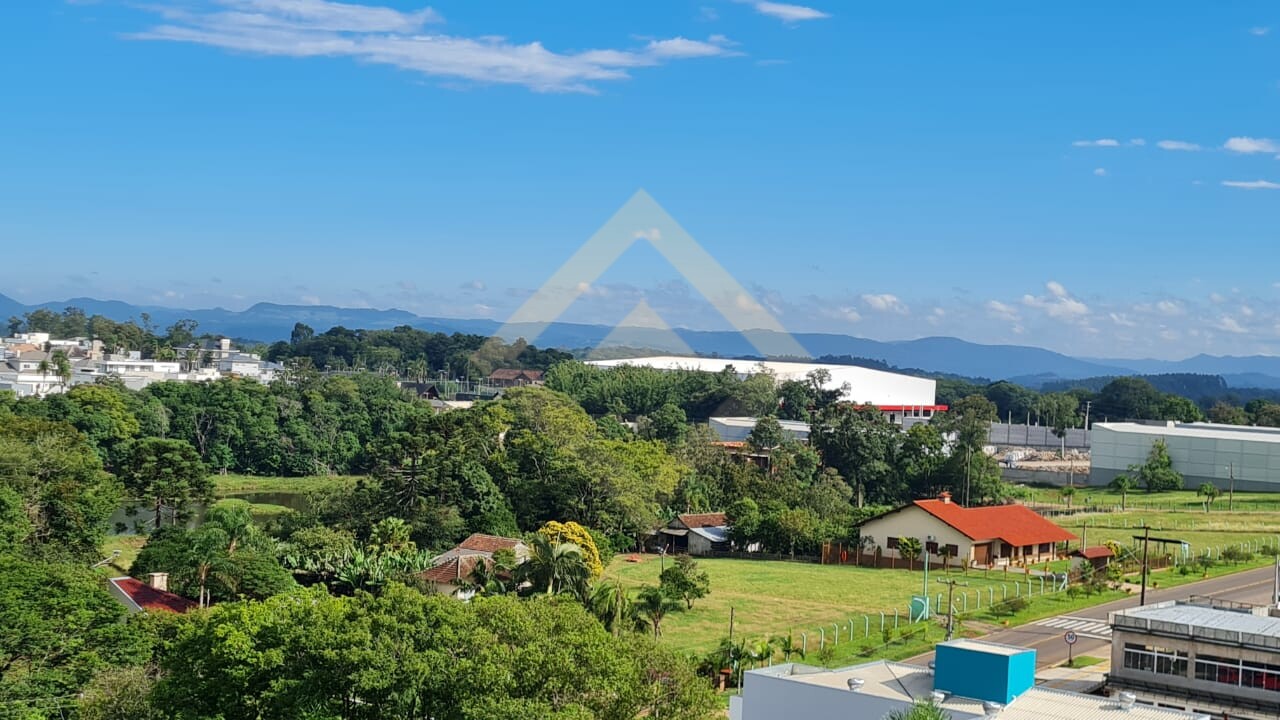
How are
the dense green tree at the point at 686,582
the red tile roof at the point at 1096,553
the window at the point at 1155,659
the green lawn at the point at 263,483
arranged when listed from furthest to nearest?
1. the green lawn at the point at 263,483
2. the red tile roof at the point at 1096,553
3. the dense green tree at the point at 686,582
4. the window at the point at 1155,659

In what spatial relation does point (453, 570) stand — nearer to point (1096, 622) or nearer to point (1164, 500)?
point (1096, 622)

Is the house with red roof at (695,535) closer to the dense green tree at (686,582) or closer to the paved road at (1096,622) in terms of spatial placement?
the dense green tree at (686,582)

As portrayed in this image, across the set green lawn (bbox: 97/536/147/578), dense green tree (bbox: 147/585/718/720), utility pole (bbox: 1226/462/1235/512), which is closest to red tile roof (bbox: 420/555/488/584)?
green lawn (bbox: 97/536/147/578)

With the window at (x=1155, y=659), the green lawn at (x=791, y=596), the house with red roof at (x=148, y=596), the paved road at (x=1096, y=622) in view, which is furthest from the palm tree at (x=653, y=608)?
the window at (x=1155, y=659)

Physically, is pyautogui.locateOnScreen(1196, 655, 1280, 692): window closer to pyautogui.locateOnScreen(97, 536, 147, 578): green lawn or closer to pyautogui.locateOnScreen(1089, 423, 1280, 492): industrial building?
pyautogui.locateOnScreen(97, 536, 147, 578): green lawn

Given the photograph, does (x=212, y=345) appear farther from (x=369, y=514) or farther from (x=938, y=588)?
(x=938, y=588)

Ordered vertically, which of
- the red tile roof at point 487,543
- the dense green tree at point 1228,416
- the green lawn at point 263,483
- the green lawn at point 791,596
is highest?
the dense green tree at point 1228,416

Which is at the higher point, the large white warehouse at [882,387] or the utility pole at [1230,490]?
the large white warehouse at [882,387]
